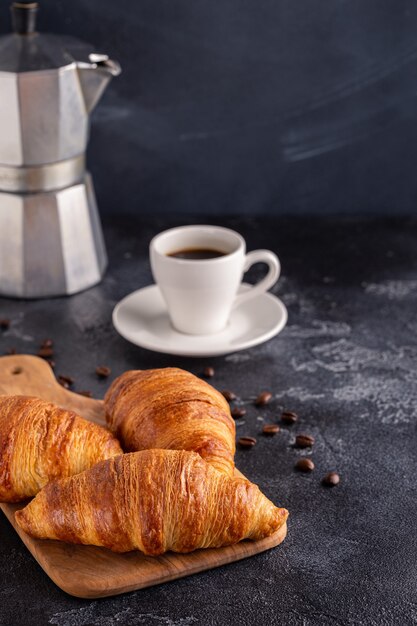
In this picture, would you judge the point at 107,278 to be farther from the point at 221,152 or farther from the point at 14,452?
the point at 14,452

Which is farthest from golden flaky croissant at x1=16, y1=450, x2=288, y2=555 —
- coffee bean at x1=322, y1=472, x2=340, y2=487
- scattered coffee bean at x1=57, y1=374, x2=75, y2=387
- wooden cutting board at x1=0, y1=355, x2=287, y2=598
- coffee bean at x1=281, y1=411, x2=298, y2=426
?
scattered coffee bean at x1=57, y1=374, x2=75, y2=387

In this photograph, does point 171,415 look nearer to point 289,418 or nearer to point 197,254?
point 289,418

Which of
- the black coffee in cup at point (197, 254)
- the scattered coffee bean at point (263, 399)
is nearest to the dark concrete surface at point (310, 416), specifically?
the scattered coffee bean at point (263, 399)

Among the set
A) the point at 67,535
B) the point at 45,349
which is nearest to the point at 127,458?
the point at 67,535

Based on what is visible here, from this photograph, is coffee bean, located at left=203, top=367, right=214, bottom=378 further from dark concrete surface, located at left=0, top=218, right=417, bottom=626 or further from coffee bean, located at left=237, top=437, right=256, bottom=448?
coffee bean, located at left=237, top=437, right=256, bottom=448

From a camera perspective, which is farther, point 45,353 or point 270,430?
point 45,353

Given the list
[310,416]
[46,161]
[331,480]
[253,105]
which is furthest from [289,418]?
[253,105]
